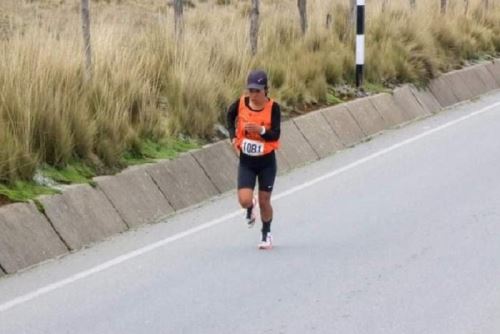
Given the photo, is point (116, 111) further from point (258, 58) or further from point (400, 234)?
point (258, 58)

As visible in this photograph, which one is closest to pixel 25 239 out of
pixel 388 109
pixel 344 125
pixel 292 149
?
pixel 292 149

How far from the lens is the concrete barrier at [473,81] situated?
19.4m

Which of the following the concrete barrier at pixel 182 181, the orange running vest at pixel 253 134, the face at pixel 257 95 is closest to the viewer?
the face at pixel 257 95

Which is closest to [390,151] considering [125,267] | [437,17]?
[125,267]

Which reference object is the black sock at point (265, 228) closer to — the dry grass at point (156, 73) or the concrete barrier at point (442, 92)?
the dry grass at point (156, 73)

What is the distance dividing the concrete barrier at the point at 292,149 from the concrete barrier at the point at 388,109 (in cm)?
284

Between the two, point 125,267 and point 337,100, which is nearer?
point 125,267

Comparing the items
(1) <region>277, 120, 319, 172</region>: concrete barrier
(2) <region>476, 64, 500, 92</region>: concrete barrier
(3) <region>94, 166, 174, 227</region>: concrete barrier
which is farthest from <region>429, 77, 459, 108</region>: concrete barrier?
(3) <region>94, 166, 174, 227</region>: concrete barrier

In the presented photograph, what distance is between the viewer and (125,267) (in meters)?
8.18

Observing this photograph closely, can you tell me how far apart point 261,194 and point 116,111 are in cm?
261

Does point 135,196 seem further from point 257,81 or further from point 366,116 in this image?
point 366,116

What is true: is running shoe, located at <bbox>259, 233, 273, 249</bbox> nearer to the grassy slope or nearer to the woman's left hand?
the woman's left hand

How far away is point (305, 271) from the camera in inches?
314

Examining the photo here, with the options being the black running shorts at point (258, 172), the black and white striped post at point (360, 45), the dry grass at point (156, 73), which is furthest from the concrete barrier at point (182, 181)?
the black and white striped post at point (360, 45)
